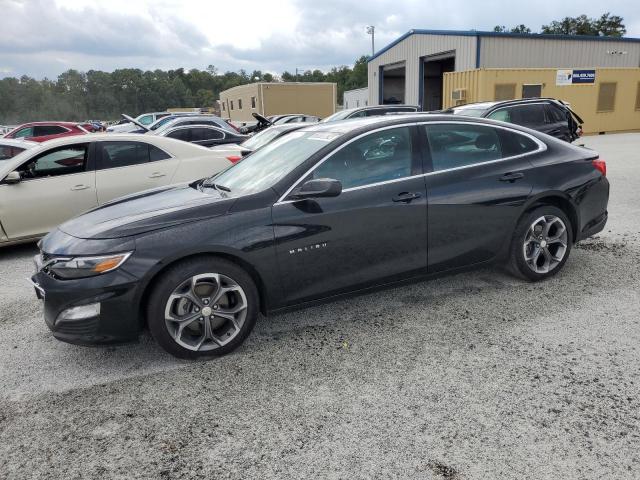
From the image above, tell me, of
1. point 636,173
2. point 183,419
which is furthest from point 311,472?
point 636,173

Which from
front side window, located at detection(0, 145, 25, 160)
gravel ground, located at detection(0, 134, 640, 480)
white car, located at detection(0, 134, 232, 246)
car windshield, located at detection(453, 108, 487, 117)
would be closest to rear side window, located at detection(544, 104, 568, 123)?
car windshield, located at detection(453, 108, 487, 117)

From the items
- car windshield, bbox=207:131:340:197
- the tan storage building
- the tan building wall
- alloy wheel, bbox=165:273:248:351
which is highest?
the tan storage building

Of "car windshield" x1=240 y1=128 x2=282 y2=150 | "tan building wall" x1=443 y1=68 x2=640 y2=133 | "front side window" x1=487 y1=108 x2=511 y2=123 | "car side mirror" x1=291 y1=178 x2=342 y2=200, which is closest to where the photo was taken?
"car side mirror" x1=291 y1=178 x2=342 y2=200

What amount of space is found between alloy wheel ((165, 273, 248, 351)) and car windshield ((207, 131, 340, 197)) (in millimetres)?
697

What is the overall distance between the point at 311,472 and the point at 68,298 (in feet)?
6.16

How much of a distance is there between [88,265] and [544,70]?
23.0m

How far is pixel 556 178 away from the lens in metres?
4.42

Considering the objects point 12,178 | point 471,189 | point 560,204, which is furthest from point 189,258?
point 12,178

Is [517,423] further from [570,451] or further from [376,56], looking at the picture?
[376,56]

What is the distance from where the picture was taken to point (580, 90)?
22516 mm

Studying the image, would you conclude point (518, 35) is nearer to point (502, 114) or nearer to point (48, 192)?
point (502, 114)

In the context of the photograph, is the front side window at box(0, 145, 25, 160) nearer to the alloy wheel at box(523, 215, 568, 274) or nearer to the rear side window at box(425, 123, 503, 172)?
the rear side window at box(425, 123, 503, 172)

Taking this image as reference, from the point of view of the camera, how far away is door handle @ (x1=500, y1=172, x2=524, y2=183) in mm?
4215

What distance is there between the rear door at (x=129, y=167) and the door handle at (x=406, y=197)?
399 centimetres
